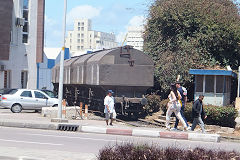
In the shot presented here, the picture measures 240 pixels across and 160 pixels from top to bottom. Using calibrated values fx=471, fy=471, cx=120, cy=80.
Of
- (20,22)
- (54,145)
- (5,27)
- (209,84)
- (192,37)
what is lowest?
(54,145)

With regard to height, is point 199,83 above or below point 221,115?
above

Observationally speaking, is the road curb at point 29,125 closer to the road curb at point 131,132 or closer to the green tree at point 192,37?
the road curb at point 131,132

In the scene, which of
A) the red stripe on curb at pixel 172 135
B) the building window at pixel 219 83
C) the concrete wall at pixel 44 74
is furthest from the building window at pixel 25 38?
the red stripe on curb at pixel 172 135

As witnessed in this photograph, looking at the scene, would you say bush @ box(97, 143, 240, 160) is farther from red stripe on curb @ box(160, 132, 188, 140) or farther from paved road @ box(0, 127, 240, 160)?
red stripe on curb @ box(160, 132, 188, 140)

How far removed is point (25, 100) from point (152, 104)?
7362mm

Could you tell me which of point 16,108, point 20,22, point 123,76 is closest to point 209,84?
point 123,76

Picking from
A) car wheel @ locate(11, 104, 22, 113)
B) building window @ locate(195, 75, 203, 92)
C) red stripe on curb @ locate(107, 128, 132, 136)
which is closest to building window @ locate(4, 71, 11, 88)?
car wheel @ locate(11, 104, 22, 113)

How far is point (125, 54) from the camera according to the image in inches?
1006

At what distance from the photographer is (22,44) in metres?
37.7

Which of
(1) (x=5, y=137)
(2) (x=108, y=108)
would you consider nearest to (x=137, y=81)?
(2) (x=108, y=108)

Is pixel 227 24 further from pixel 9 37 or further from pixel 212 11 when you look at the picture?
pixel 9 37

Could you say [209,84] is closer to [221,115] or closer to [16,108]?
[221,115]

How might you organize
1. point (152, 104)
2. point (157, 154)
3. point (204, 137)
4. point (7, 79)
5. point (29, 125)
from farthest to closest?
point (7, 79) → point (152, 104) → point (29, 125) → point (204, 137) → point (157, 154)

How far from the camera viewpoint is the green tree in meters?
28.6
